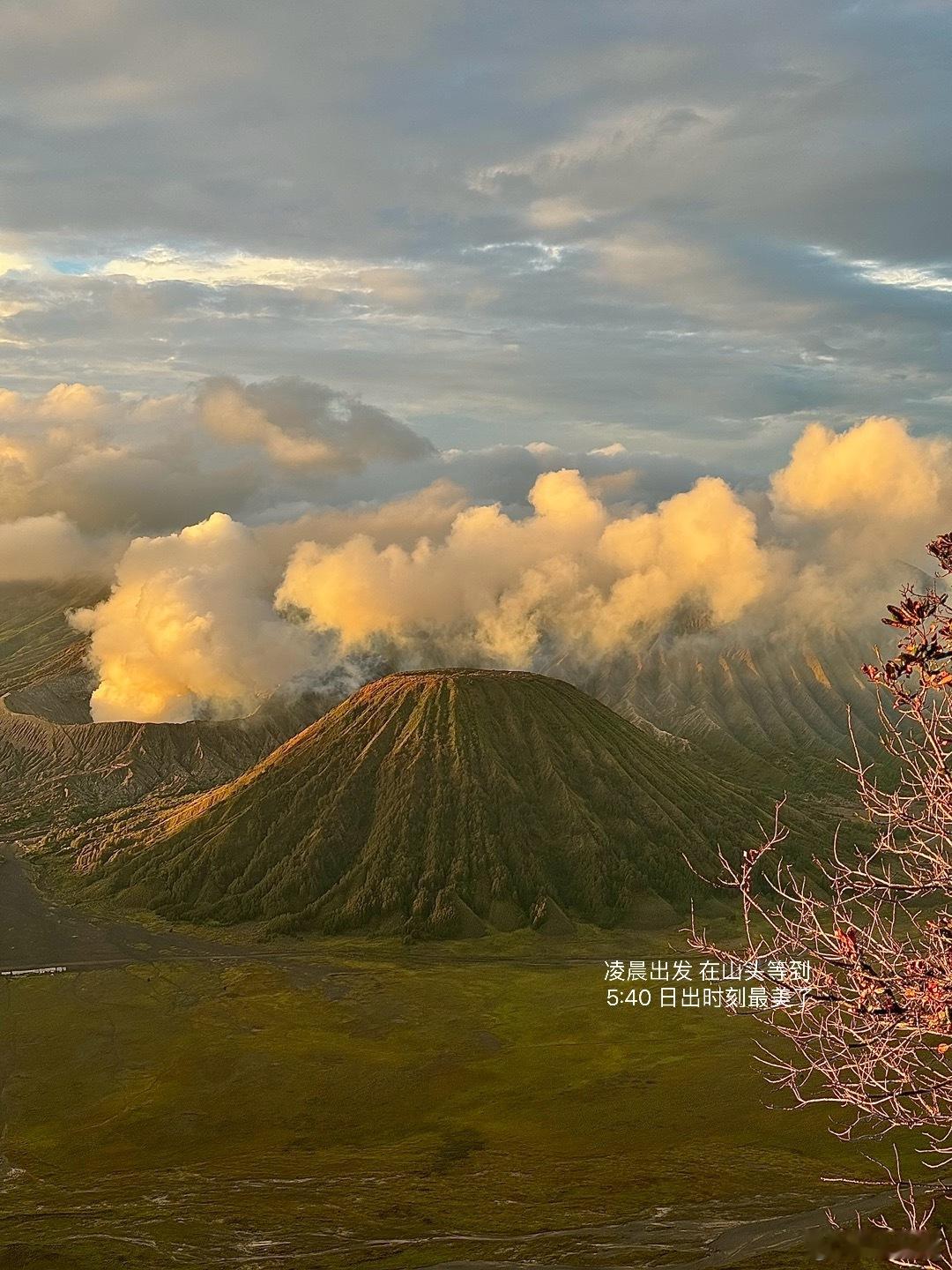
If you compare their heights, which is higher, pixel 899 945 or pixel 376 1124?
pixel 899 945

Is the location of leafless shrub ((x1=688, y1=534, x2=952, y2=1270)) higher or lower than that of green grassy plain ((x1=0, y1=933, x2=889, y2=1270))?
higher

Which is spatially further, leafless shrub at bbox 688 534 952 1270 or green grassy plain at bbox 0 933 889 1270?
green grassy plain at bbox 0 933 889 1270

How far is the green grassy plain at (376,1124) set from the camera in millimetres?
79688

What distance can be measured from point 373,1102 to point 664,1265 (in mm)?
50350

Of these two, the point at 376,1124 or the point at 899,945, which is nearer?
the point at 899,945

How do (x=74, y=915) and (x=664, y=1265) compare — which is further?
(x=74, y=915)

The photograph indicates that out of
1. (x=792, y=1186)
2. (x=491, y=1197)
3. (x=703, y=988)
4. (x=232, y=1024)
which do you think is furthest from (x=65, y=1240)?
(x=703, y=988)

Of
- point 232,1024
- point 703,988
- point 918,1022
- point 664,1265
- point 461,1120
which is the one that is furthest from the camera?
point 703,988

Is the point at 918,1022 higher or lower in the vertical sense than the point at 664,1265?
higher

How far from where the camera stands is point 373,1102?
116812 mm

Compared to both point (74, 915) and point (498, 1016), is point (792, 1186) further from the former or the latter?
point (74, 915)

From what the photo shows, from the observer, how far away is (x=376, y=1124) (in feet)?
364

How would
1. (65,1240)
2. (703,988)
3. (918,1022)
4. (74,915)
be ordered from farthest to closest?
1. (74,915)
2. (703,988)
3. (65,1240)
4. (918,1022)

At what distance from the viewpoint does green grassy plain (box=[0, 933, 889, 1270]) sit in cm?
7969
